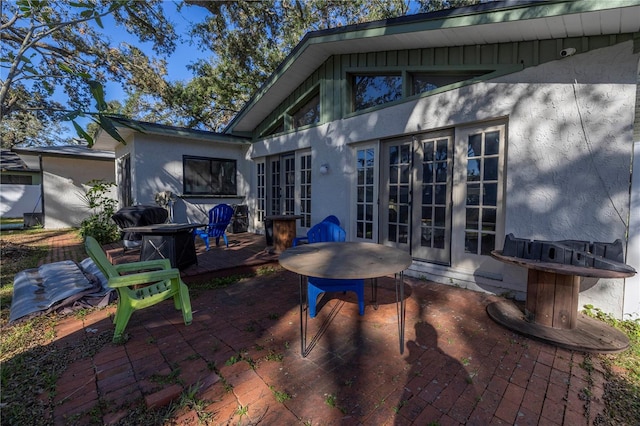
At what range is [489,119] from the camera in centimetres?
346

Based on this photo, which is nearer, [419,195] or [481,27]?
[481,27]

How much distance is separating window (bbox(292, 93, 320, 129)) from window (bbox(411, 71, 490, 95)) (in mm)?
2265

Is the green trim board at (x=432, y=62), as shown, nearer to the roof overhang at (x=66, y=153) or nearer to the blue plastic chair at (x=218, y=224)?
the blue plastic chair at (x=218, y=224)

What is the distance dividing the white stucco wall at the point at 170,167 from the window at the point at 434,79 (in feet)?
17.0

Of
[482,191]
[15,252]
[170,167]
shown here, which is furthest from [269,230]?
[15,252]

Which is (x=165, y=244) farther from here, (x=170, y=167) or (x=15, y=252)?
(x=15, y=252)

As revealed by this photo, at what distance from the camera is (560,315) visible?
8.31 ft

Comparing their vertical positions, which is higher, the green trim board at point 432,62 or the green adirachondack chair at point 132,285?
the green trim board at point 432,62

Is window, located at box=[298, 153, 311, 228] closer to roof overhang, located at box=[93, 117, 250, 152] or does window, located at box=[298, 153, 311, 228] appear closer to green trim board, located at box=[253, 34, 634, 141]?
green trim board, located at box=[253, 34, 634, 141]

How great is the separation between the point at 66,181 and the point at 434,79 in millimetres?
11807

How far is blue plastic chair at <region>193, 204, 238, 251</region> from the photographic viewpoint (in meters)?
5.61

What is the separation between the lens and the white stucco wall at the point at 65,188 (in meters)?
9.35

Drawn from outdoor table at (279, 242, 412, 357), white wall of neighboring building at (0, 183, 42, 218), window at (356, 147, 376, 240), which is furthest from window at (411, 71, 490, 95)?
white wall of neighboring building at (0, 183, 42, 218)

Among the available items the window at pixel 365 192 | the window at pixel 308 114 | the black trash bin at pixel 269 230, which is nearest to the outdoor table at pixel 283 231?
the black trash bin at pixel 269 230
